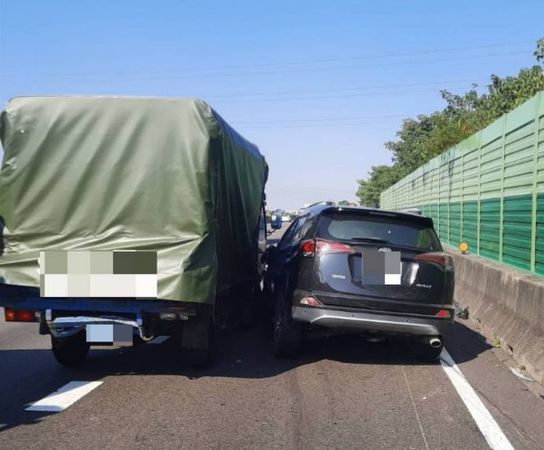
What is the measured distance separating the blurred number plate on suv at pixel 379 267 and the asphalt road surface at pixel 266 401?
3.32 ft

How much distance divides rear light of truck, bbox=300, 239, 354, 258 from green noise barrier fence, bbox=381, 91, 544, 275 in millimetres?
2957

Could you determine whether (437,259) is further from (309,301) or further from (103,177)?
(103,177)

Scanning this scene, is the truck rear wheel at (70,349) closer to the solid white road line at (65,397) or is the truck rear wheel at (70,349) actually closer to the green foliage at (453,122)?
the solid white road line at (65,397)

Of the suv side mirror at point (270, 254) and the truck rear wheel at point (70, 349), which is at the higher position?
the suv side mirror at point (270, 254)

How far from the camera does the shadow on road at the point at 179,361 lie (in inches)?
246

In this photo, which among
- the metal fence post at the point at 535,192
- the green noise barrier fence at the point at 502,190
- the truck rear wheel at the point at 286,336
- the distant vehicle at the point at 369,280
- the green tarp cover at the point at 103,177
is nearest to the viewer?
the green tarp cover at the point at 103,177

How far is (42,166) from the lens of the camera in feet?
20.6

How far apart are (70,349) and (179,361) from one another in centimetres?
118

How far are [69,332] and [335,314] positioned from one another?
2662 millimetres

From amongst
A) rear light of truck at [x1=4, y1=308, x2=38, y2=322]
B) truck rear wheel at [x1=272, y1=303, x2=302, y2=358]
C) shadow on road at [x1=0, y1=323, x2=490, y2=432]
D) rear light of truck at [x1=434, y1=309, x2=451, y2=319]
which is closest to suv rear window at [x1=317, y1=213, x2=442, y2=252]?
rear light of truck at [x1=434, y1=309, x2=451, y2=319]

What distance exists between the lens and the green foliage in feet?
78.2

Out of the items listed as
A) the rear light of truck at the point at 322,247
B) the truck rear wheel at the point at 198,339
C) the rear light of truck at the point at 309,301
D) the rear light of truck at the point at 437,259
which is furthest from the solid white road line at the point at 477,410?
the truck rear wheel at the point at 198,339

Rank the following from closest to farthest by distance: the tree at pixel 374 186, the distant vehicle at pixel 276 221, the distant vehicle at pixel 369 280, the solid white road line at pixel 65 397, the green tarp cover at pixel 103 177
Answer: the solid white road line at pixel 65 397
the green tarp cover at pixel 103 177
the distant vehicle at pixel 369 280
the distant vehicle at pixel 276 221
the tree at pixel 374 186

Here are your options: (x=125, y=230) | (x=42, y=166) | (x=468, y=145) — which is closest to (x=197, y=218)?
(x=125, y=230)
